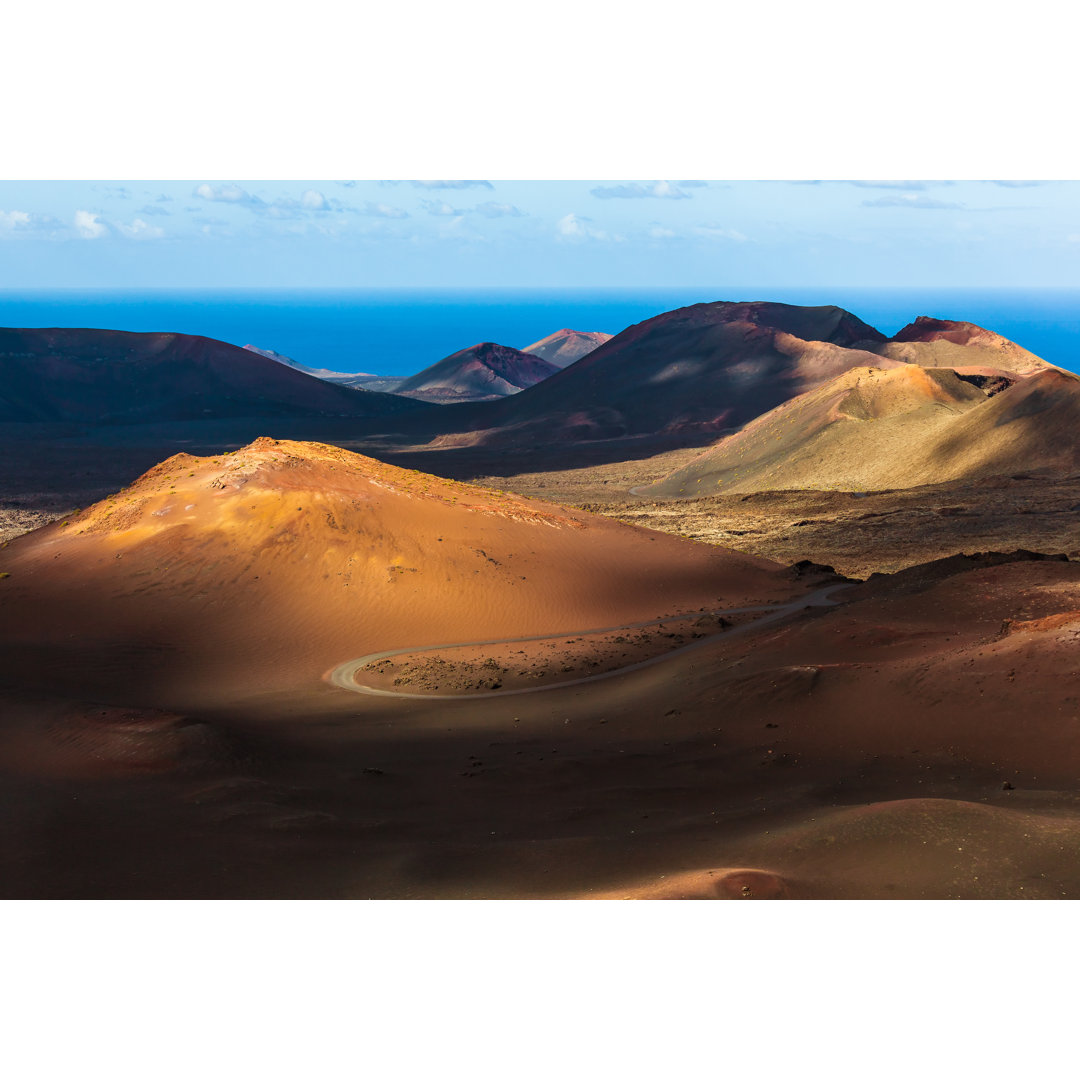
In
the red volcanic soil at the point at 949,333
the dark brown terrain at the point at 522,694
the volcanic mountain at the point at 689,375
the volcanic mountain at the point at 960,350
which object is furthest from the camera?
the red volcanic soil at the point at 949,333

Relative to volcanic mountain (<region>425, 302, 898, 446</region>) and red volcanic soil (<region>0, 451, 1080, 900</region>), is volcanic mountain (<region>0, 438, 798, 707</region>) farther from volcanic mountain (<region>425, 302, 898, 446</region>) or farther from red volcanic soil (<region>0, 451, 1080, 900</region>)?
volcanic mountain (<region>425, 302, 898, 446</region>)

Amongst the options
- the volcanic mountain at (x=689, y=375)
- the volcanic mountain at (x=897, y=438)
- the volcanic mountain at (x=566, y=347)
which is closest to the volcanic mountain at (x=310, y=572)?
the volcanic mountain at (x=897, y=438)

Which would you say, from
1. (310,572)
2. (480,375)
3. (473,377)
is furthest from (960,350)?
(310,572)

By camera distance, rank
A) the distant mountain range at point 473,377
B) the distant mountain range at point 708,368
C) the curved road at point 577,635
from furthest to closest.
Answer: the distant mountain range at point 473,377
the distant mountain range at point 708,368
the curved road at point 577,635

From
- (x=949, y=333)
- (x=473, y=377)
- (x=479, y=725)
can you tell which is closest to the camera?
(x=479, y=725)

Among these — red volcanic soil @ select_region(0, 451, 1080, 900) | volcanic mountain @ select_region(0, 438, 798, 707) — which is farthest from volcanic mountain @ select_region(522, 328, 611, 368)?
red volcanic soil @ select_region(0, 451, 1080, 900)

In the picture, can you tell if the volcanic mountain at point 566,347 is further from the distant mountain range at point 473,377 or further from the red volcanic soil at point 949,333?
the red volcanic soil at point 949,333

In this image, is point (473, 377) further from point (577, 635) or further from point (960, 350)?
point (577, 635)
